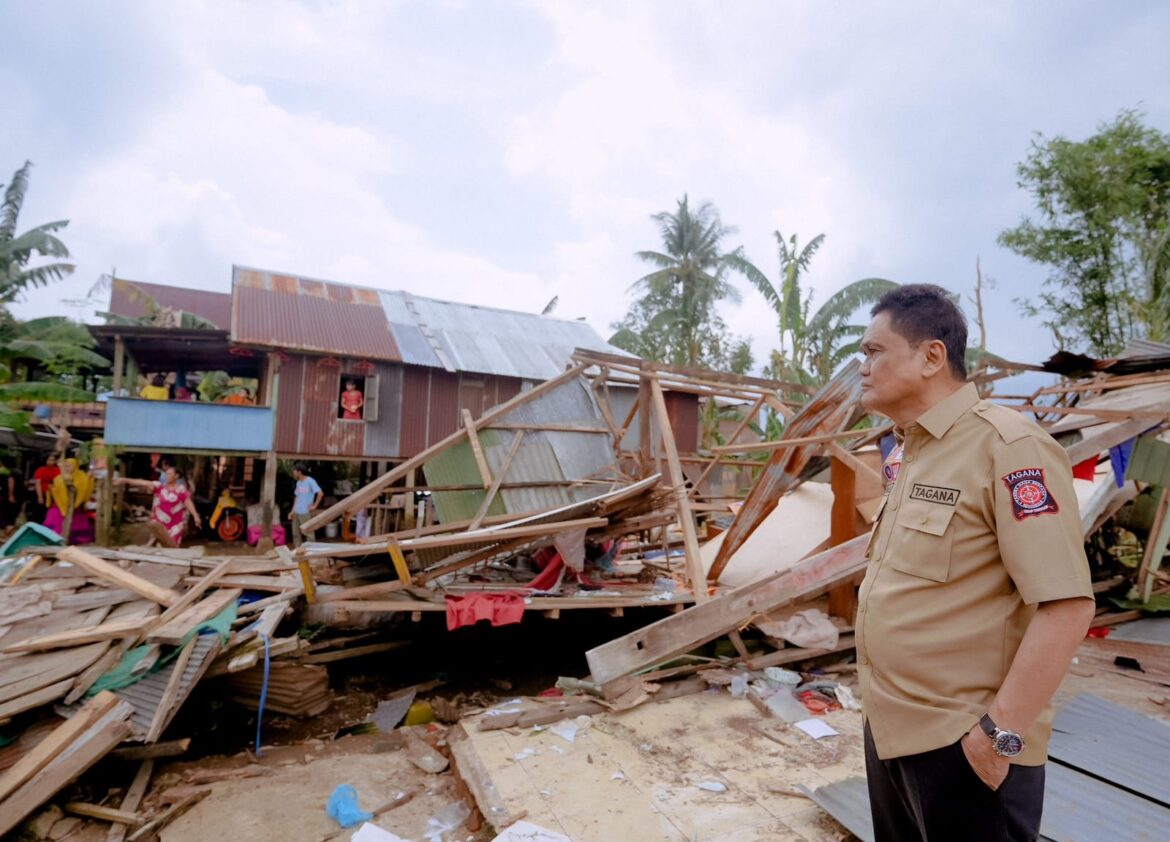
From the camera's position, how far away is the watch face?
132 centimetres

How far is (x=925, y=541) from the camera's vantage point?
1.51 metres

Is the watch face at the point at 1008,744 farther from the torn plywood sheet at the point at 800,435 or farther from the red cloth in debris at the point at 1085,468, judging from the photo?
the red cloth in debris at the point at 1085,468

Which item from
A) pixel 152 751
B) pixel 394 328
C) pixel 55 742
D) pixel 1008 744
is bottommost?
pixel 152 751

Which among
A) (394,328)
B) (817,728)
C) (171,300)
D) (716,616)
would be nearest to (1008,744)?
(817,728)

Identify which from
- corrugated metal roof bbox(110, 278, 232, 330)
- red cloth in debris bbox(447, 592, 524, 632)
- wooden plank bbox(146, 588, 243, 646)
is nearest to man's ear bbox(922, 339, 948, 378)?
red cloth in debris bbox(447, 592, 524, 632)

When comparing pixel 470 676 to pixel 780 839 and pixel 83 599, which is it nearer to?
pixel 83 599

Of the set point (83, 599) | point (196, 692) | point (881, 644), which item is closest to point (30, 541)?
point (83, 599)

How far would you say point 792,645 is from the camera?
18.4 feet

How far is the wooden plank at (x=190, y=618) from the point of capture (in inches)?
185

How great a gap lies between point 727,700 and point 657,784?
1397 millimetres

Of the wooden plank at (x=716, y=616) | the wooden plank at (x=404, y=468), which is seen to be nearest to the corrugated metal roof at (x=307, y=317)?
the wooden plank at (x=404, y=468)

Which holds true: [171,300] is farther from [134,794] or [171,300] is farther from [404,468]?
[134,794]

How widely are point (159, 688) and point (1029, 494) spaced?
5249mm

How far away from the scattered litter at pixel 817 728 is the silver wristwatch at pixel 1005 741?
310 centimetres
